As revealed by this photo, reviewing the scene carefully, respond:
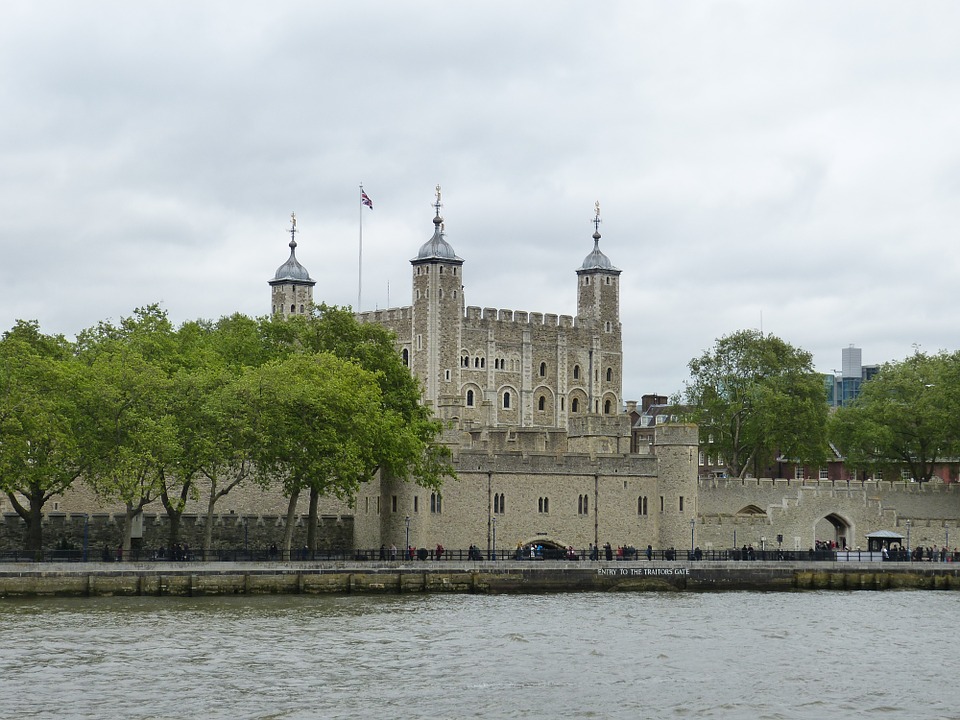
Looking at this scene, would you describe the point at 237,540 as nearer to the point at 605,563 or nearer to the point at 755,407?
the point at 605,563

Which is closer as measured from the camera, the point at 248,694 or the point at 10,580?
the point at 248,694

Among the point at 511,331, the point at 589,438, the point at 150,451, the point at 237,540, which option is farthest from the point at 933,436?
the point at 150,451

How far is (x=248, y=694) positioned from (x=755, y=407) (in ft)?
187

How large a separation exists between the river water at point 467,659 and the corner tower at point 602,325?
6050cm

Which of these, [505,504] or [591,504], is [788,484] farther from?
[505,504]

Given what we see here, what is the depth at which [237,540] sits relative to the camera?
70000 mm

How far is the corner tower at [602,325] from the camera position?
120875 mm

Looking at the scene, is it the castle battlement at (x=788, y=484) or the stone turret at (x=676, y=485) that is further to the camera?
the castle battlement at (x=788, y=484)

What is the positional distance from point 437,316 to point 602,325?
15.4 metres

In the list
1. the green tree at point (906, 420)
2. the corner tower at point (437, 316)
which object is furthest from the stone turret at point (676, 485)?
the corner tower at point (437, 316)

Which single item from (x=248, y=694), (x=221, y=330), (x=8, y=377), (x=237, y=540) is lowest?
(x=248, y=694)

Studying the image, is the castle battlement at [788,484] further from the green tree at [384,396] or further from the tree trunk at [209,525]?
the tree trunk at [209,525]

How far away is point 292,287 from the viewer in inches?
4653

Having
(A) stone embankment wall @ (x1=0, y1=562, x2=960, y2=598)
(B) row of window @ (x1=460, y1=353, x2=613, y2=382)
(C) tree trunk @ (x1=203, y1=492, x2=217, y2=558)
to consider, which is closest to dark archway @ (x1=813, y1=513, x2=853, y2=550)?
(A) stone embankment wall @ (x1=0, y1=562, x2=960, y2=598)
